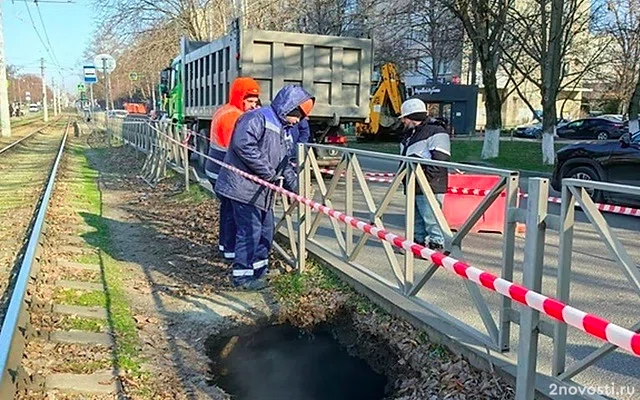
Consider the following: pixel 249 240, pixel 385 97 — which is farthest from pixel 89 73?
pixel 249 240

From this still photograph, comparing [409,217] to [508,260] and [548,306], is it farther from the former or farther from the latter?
[548,306]

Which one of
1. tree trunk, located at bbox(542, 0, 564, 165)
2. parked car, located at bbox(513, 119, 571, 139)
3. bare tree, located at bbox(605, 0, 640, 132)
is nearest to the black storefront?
parked car, located at bbox(513, 119, 571, 139)

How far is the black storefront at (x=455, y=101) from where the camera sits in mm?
37312

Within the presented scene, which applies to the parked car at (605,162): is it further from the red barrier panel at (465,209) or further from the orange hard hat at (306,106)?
the orange hard hat at (306,106)

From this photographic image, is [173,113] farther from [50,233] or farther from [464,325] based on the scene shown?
[464,325]

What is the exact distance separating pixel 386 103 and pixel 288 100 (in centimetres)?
2184

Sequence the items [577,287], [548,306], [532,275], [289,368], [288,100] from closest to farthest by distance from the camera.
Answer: [548,306] < [532,275] < [289,368] < [577,287] < [288,100]

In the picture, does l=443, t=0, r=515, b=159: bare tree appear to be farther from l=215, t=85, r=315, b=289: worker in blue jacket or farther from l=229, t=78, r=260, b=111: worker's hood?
l=215, t=85, r=315, b=289: worker in blue jacket

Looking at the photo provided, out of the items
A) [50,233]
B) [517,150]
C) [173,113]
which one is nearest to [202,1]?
[173,113]

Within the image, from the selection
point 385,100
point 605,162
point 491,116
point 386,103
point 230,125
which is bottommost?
point 605,162

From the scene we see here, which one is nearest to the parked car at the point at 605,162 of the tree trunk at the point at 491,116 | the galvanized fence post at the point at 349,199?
the galvanized fence post at the point at 349,199

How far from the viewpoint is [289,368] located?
465cm

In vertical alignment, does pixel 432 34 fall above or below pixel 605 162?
above

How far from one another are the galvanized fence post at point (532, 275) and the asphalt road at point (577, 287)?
15.1 inches
